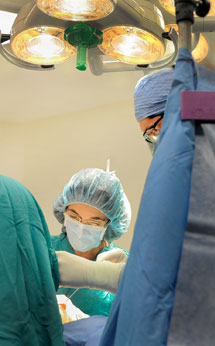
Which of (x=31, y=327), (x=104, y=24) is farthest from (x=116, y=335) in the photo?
(x=104, y=24)

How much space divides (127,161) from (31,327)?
2.67 m

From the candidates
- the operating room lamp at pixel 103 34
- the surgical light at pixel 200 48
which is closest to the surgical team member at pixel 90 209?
the operating room lamp at pixel 103 34

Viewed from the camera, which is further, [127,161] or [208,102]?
[127,161]

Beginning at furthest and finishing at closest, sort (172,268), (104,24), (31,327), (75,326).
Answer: (104,24) < (75,326) < (31,327) < (172,268)

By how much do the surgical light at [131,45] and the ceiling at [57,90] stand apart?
157cm

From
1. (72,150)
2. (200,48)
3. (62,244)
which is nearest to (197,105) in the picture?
(200,48)

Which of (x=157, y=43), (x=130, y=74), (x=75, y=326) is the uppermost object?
(x=130, y=74)

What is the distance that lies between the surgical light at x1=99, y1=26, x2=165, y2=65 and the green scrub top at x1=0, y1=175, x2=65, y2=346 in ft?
2.83

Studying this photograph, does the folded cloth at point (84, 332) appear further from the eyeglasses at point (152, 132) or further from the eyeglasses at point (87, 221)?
the eyeglasses at point (87, 221)

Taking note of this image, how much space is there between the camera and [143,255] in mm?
927

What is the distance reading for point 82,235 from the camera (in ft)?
8.98

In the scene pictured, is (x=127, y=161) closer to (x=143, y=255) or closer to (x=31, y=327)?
(x=31, y=327)

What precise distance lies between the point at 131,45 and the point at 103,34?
14cm

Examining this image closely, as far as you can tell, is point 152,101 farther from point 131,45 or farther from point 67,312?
point 67,312
